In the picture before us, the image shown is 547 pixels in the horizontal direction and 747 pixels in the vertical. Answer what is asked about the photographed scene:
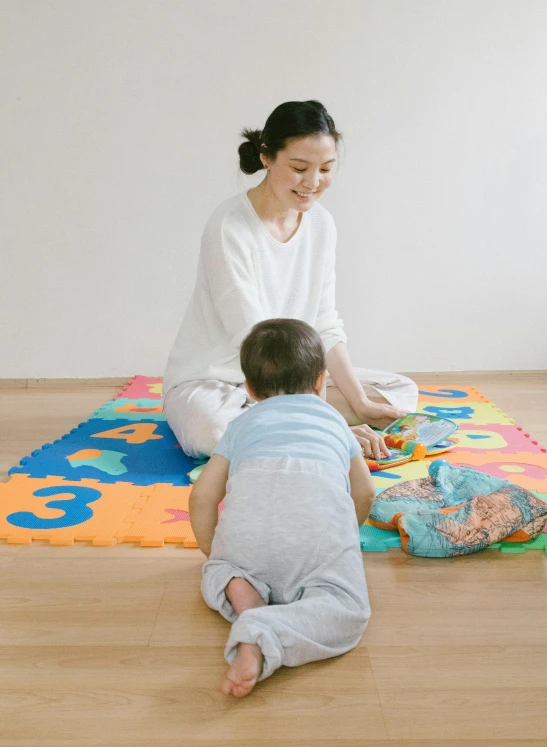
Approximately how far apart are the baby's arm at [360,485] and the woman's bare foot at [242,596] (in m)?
0.29

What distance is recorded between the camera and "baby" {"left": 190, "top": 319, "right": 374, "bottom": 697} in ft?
3.51

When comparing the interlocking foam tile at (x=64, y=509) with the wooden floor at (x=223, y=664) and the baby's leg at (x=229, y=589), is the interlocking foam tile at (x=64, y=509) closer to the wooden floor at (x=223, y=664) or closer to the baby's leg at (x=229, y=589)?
the wooden floor at (x=223, y=664)

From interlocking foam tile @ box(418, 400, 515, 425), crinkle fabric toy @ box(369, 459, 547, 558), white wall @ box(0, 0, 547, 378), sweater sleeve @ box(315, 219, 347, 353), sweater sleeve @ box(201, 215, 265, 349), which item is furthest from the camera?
white wall @ box(0, 0, 547, 378)

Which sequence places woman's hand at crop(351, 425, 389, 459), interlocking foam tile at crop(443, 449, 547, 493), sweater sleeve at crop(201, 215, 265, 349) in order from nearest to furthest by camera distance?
interlocking foam tile at crop(443, 449, 547, 493) < woman's hand at crop(351, 425, 389, 459) < sweater sleeve at crop(201, 215, 265, 349)

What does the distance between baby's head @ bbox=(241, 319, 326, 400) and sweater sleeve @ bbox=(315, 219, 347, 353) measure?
40.9 inches

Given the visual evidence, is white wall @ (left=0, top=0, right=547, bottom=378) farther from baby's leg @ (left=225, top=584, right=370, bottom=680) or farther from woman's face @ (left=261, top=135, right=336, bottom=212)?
baby's leg @ (left=225, top=584, right=370, bottom=680)

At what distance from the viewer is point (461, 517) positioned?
1.52 metres

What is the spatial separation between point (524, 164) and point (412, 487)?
203 centimetres

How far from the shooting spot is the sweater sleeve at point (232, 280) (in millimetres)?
2129

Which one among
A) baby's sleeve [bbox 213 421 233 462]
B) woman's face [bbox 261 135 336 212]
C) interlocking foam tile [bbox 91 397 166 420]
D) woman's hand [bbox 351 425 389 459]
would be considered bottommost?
interlocking foam tile [bbox 91 397 166 420]

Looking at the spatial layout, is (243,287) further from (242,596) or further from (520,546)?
(242,596)

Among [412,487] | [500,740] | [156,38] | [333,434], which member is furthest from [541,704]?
[156,38]

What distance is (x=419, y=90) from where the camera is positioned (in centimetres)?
321

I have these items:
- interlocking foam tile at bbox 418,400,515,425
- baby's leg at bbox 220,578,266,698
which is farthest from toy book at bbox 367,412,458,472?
baby's leg at bbox 220,578,266,698
